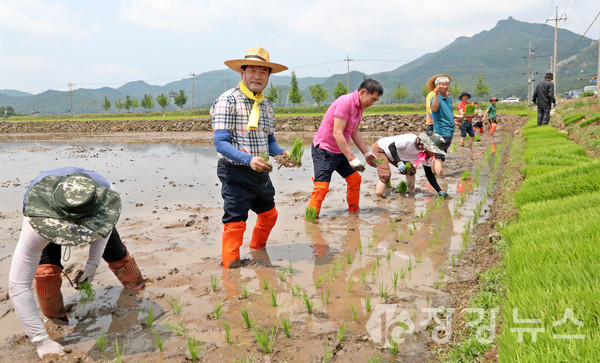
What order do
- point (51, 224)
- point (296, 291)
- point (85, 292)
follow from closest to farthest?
point (51, 224)
point (85, 292)
point (296, 291)

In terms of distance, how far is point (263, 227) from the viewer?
4109mm

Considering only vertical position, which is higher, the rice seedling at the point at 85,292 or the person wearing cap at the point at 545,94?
the person wearing cap at the point at 545,94

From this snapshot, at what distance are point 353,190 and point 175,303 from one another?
327cm

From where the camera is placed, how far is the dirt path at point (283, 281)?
7.91ft

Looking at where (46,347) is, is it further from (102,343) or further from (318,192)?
(318,192)

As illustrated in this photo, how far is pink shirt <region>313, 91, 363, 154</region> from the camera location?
485cm

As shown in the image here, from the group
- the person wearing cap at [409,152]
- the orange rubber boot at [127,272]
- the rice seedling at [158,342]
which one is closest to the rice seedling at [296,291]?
the rice seedling at [158,342]

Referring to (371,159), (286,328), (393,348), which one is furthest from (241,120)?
(371,159)

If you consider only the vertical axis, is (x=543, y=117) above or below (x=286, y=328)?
above

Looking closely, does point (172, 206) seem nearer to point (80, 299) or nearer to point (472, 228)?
point (80, 299)

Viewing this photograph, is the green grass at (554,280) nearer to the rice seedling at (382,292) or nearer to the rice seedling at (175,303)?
the rice seedling at (382,292)

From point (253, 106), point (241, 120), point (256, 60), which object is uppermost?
point (256, 60)

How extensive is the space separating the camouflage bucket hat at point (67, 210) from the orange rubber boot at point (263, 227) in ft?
6.25

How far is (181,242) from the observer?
15.2 ft
